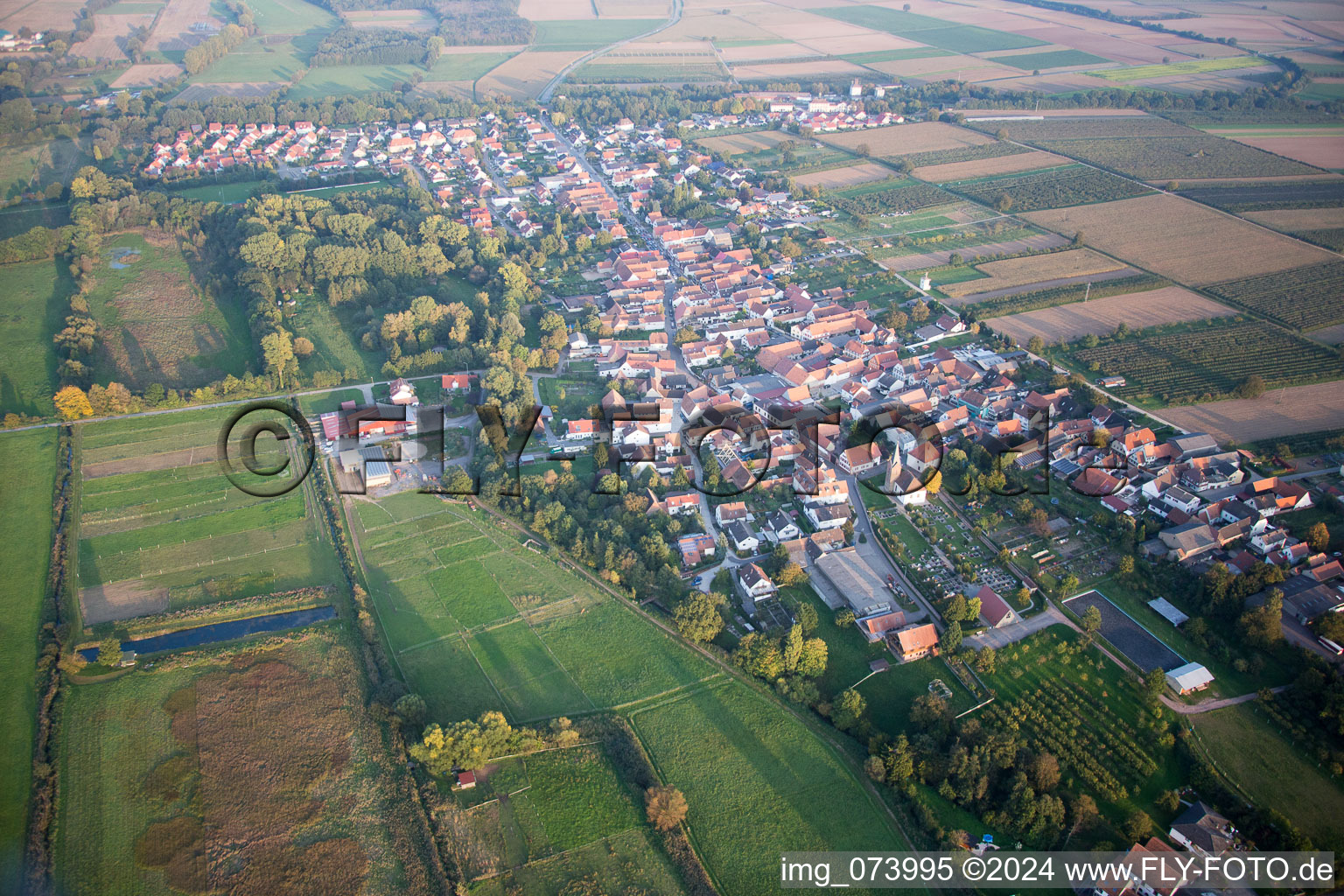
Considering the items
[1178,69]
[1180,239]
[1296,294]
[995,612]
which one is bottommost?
[995,612]

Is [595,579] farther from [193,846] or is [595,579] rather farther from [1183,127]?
[1183,127]

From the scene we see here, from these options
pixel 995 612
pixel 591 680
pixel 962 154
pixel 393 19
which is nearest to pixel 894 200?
pixel 962 154

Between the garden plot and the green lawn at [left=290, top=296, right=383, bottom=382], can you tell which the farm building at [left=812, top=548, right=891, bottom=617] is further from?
the green lawn at [left=290, top=296, right=383, bottom=382]

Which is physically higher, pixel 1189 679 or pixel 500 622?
pixel 500 622

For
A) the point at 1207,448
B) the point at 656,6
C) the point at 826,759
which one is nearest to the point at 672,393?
the point at 826,759

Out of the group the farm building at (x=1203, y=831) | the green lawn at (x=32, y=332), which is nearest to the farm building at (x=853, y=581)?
the farm building at (x=1203, y=831)

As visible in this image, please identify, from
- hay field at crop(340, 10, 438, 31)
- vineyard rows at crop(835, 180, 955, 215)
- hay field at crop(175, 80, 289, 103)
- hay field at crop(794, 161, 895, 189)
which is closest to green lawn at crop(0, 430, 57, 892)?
vineyard rows at crop(835, 180, 955, 215)

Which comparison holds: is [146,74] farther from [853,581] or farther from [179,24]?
[853,581]
